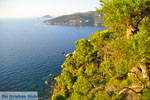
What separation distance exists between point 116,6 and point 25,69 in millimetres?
59936

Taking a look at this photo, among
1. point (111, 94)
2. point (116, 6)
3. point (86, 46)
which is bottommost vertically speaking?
point (111, 94)

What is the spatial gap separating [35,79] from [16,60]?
88.9 ft

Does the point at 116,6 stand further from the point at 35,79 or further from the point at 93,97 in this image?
the point at 35,79

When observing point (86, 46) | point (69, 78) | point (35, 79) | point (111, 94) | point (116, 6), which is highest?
point (116, 6)

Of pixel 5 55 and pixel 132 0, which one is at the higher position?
pixel 132 0

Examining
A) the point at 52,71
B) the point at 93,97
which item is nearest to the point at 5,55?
the point at 52,71

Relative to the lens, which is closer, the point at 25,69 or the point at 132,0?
the point at 132,0

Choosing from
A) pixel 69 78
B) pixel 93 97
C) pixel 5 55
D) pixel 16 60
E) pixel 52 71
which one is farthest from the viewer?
pixel 5 55

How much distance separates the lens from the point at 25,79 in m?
51.3

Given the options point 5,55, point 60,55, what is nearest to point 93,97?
point 60,55

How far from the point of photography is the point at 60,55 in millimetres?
81312

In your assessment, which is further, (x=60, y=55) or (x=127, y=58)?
(x=60, y=55)

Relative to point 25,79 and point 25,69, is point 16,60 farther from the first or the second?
point 25,79

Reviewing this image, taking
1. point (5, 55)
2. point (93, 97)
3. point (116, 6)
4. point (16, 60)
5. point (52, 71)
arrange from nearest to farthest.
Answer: point (116, 6)
point (93, 97)
point (52, 71)
point (16, 60)
point (5, 55)
